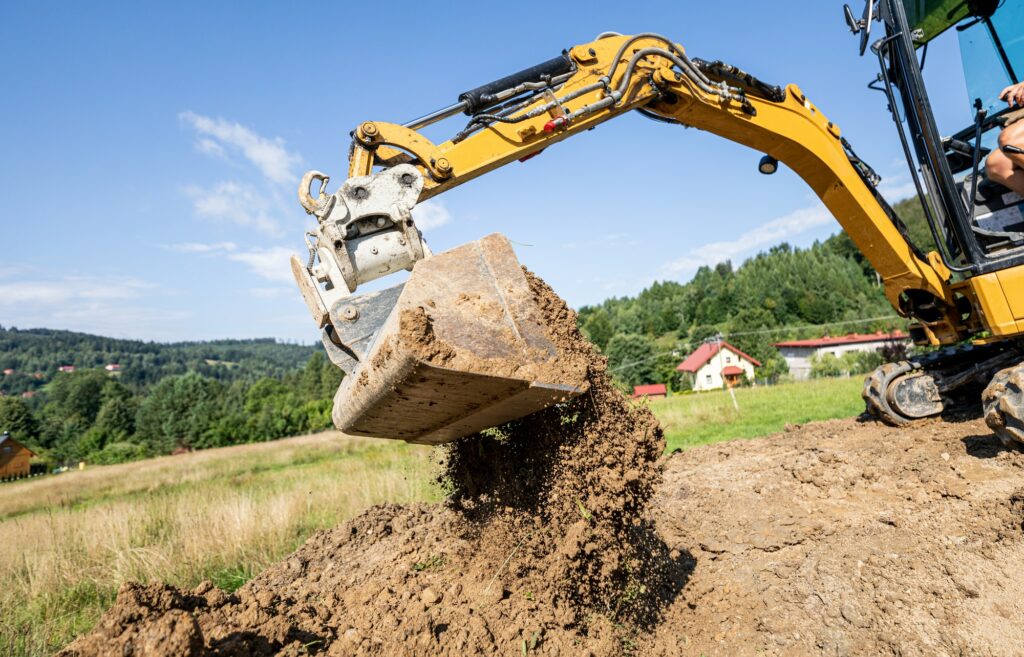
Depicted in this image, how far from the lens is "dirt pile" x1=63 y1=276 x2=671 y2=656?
2914mm

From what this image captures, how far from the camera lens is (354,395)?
2.88m

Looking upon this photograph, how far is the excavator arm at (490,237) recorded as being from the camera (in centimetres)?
266

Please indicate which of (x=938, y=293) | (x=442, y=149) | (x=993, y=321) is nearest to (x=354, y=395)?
(x=442, y=149)

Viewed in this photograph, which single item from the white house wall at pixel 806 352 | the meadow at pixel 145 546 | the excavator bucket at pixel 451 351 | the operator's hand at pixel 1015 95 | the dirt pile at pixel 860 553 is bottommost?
the white house wall at pixel 806 352

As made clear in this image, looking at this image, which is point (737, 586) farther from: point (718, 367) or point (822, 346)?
point (822, 346)

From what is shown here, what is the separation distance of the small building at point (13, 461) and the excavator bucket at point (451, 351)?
48.2m

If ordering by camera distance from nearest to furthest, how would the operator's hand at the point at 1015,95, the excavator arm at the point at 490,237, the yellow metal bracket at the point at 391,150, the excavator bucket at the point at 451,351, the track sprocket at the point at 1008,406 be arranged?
the excavator bucket at the point at 451,351
the excavator arm at the point at 490,237
the yellow metal bracket at the point at 391,150
the track sprocket at the point at 1008,406
the operator's hand at the point at 1015,95

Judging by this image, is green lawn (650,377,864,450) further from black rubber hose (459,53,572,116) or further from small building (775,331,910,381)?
small building (775,331,910,381)

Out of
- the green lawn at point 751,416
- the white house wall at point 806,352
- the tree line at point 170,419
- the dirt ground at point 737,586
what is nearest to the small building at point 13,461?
the tree line at point 170,419

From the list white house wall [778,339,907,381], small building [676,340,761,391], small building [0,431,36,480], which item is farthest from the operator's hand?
small building [0,431,36,480]

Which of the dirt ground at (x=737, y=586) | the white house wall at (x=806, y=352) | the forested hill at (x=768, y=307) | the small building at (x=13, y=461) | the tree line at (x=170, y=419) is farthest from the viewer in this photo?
the forested hill at (x=768, y=307)

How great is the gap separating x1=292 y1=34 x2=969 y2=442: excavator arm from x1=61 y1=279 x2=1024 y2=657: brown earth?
0.39 metres

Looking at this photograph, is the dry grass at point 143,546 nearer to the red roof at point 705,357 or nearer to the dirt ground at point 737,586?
the dirt ground at point 737,586

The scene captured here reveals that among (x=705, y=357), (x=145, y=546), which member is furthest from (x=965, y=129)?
(x=705, y=357)
